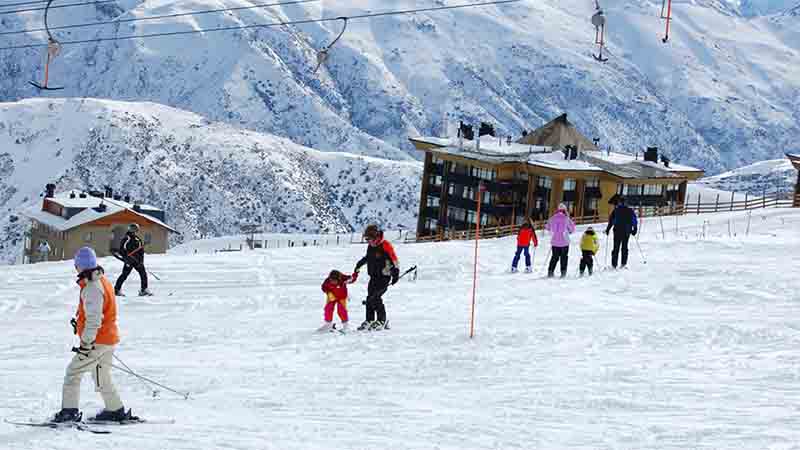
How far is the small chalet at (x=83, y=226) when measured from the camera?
9144cm

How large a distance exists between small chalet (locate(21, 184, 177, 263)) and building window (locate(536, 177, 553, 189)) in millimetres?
31395

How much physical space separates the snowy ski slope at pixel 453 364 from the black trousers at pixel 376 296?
0.50 m

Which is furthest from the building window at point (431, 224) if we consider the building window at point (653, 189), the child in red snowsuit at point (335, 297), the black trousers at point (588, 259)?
the child in red snowsuit at point (335, 297)

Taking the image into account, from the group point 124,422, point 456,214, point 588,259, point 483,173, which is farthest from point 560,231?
point 456,214

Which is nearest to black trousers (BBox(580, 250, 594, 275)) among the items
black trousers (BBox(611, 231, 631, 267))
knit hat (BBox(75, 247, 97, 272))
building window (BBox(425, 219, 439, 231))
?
black trousers (BBox(611, 231, 631, 267))

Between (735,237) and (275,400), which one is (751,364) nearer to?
(275,400)

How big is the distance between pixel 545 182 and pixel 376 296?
67.7 metres

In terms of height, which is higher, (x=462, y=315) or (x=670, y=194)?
(x=670, y=194)

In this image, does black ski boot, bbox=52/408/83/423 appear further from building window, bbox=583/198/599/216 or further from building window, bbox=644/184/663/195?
building window, bbox=644/184/663/195

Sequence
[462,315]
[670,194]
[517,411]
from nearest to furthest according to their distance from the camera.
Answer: [517,411] → [462,315] → [670,194]

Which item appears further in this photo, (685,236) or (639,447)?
(685,236)

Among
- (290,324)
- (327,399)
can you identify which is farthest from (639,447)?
(290,324)

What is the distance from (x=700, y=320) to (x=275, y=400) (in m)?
8.23

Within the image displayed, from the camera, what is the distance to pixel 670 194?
89.3 meters
